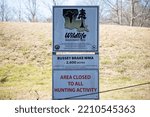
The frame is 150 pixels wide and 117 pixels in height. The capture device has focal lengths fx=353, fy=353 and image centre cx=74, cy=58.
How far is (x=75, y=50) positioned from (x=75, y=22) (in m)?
0.45

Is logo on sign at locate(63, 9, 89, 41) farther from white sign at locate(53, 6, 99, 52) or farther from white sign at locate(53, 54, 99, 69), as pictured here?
white sign at locate(53, 54, 99, 69)

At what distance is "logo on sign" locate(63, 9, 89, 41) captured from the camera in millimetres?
5645

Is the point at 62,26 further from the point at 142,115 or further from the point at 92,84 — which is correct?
the point at 142,115

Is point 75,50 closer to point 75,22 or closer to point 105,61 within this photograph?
point 75,22

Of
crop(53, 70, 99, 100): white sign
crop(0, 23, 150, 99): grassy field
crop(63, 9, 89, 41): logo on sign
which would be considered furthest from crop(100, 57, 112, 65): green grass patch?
crop(63, 9, 89, 41): logo on sign

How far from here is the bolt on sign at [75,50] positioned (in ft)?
18.5

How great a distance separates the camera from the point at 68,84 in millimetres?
5730

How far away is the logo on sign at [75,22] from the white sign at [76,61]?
301 millimetres

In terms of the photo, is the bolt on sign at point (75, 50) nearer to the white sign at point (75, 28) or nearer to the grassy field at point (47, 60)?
the white sign at point (75, 28)

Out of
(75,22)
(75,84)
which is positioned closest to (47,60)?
(75,84)

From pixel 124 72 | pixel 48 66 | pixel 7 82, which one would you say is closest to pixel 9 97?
pixel 7 82

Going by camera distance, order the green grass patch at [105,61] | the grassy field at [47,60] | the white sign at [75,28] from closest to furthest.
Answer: the white sign at [75,28], the grassy field at [47,60], the green grass patch at [105,61]

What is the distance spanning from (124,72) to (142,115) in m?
2.78

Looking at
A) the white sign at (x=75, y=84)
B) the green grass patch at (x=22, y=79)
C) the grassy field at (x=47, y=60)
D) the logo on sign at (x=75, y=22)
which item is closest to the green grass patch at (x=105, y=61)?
the grassy field at (x=47, y=60)
